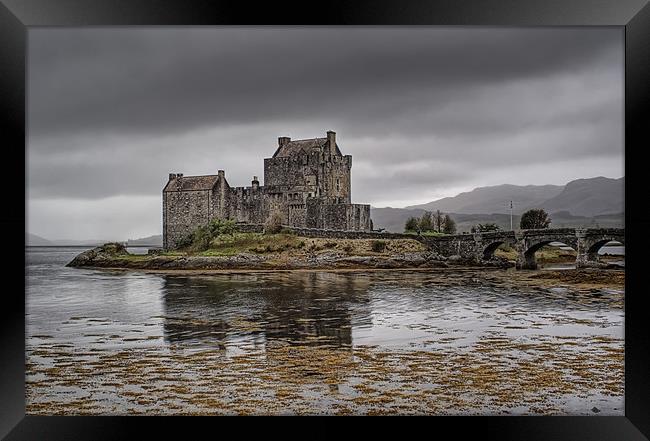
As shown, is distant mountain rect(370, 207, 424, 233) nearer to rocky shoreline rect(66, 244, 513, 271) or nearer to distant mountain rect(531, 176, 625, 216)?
rocky shoreline rect(66, 244, 513, 271)

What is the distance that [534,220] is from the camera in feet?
63.7

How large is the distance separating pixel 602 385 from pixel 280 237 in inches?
534

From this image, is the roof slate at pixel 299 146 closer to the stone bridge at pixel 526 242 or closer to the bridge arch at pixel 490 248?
the stone bridge at pixel 526 242

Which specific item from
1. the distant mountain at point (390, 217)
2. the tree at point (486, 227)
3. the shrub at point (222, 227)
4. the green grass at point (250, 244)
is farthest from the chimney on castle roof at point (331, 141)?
the tree at point (486, 227)

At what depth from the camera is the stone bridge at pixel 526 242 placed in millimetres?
18188

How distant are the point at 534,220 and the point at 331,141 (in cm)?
675

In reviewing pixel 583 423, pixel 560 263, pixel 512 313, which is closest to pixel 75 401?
pixel 583 423

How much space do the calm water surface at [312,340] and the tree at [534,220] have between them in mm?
2327

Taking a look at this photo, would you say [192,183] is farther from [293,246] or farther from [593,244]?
[593,244]

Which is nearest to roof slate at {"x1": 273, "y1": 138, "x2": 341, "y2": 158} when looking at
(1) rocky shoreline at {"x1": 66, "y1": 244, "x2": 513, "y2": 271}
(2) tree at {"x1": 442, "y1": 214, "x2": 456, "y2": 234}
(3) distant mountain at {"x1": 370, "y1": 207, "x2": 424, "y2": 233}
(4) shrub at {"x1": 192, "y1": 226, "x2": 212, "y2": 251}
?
(3) distant mountain at {"x1": 370, "y1": 207, "x2": 424, "y2": 233}

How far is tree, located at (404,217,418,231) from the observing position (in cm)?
1950
